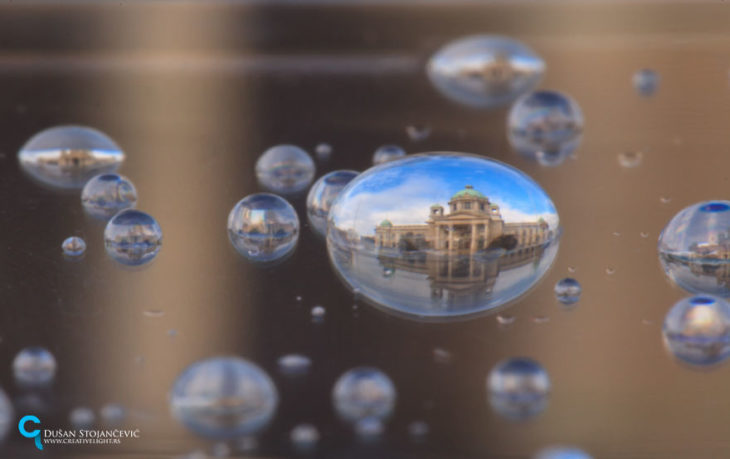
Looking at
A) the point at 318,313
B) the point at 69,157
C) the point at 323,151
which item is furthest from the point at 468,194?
the point at 69,157

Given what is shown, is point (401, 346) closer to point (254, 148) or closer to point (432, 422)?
point (432, 422)

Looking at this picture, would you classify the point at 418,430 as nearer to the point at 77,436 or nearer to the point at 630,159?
the point at 77,436

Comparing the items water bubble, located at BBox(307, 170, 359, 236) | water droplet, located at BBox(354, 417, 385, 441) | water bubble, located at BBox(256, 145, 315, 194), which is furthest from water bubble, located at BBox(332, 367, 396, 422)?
water bubble, located at BBox(256, 145, 315, 194)

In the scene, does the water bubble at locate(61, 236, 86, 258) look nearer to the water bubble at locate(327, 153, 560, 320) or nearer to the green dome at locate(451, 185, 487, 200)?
the water bubble at locate(327, 153, 560, 320)

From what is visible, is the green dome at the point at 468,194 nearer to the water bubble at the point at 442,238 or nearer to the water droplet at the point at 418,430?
the water bubble at the point at 442,238

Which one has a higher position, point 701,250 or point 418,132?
point 418,132

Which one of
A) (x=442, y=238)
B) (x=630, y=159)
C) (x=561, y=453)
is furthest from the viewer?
(x=630, y=159)

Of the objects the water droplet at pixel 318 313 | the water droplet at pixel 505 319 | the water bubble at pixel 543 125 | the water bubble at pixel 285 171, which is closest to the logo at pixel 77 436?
the water droplet at pixel 318 313

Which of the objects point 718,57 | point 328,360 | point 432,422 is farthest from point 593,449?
point 718,57
